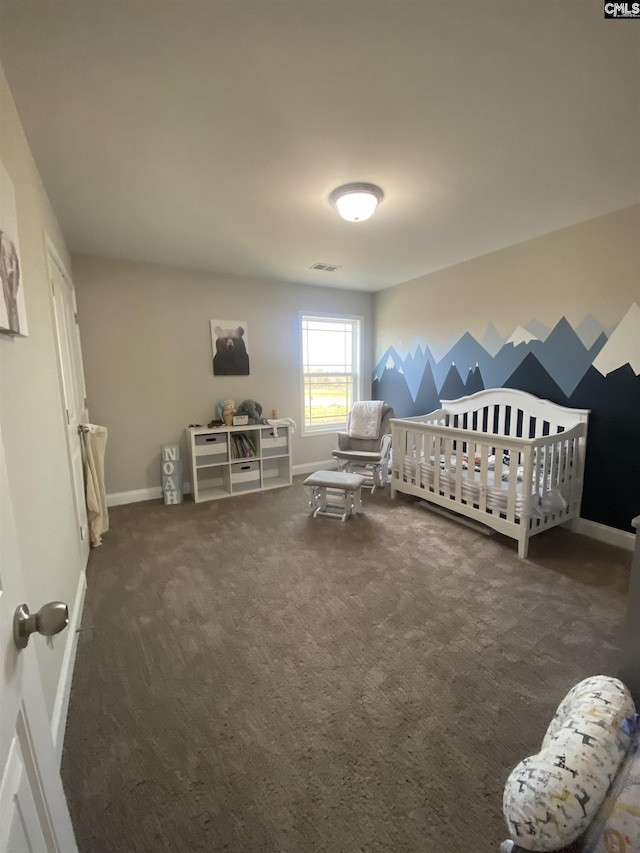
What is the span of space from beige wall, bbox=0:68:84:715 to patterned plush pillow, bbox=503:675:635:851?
139cm

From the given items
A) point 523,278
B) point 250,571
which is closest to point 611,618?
point 250,571

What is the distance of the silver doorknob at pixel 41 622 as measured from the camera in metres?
0.64

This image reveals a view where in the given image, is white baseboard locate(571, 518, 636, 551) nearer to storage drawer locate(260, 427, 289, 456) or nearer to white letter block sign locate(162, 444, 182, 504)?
storage drawer locate(260, 427, 289, 456)

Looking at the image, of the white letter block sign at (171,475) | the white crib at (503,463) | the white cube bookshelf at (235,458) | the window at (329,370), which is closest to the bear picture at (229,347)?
the white cube bookshelf at (235,458)

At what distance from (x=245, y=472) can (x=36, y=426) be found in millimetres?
2622

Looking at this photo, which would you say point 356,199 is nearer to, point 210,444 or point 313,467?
point 210,444

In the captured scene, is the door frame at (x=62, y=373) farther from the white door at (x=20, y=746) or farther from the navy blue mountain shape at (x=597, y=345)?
the navy blue mountain shape at (x=597, y=345)

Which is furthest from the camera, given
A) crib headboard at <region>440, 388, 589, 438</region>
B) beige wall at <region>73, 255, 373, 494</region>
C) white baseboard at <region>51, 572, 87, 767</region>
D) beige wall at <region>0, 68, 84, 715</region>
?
beige wall at <region>73, 255, 373, 494</region>

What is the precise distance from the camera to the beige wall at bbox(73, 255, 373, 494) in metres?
3.52

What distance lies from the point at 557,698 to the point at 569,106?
2.39 metres

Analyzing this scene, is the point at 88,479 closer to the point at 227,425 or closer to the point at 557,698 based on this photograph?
the point at 227,425

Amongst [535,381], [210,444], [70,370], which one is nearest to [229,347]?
[210,444]

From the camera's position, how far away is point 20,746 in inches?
24.8

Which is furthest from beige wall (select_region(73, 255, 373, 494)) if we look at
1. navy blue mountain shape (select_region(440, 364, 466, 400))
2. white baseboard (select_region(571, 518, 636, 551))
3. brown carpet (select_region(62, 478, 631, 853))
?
white baseboard (select_region(571, 518, 636, 551))
